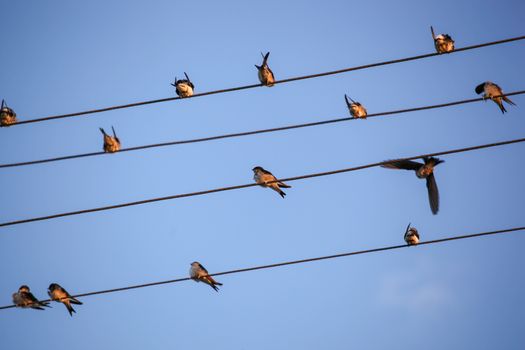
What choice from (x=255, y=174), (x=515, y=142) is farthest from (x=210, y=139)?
(x=515, y=142)

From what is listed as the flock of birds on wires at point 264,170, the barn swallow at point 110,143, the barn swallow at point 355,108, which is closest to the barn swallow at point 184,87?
the flock of birds on wires at point 264,170

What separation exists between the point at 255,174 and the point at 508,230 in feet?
12.2

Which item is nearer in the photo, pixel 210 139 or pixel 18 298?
pixel 210 139

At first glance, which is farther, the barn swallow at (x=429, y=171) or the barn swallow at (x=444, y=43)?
the barn swallow at (x=429, y=171)

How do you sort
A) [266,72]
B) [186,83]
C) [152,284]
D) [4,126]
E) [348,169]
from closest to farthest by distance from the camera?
[348,169]
[152,284]
[4,126]
[266,72]
[186,83]

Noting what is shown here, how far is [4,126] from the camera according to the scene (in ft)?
24.5

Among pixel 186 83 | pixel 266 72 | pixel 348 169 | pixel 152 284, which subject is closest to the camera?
pixel 348 169

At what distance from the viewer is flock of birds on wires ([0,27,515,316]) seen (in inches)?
331

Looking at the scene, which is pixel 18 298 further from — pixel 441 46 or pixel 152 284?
pixel 441 46

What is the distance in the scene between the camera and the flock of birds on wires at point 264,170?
8406 mm

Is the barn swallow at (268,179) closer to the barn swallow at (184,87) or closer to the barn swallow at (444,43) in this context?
the barn swallow at (184,87)

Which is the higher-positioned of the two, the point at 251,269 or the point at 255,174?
the point at 255,174

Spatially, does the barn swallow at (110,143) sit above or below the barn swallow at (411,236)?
above

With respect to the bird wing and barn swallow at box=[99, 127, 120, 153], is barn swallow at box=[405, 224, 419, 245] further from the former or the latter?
barn swallow at box=[99, 127, 120, 153]
